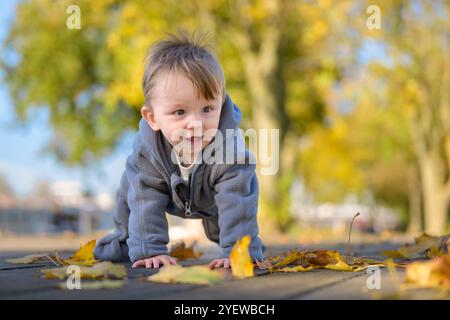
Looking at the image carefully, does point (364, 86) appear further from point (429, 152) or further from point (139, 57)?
point (139, 57)

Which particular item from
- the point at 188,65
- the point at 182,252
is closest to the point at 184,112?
the point at 188,65

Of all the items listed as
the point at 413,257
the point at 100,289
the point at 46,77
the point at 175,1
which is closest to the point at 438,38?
the point at 175,1

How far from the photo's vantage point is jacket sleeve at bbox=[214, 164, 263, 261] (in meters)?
2.89

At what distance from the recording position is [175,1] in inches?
586

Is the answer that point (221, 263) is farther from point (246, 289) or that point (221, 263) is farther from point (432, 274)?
point (432, 274)

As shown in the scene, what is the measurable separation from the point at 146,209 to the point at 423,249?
1339 millimetres

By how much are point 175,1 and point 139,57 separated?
1.49 m

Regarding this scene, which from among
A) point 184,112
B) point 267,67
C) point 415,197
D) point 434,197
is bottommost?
point 434,197

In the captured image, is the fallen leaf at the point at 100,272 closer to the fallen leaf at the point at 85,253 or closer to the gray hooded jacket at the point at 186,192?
the gray hooded jacket at the point at 186,192

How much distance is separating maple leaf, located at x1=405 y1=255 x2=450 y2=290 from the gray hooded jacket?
1.05 metres

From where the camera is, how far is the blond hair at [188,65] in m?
2.96

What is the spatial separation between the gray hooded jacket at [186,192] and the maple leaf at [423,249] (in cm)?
69

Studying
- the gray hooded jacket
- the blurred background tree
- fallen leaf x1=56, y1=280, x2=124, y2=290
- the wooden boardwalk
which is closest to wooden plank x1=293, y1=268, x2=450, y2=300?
the wooden boardwalk

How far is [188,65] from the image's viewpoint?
2.98 metres
